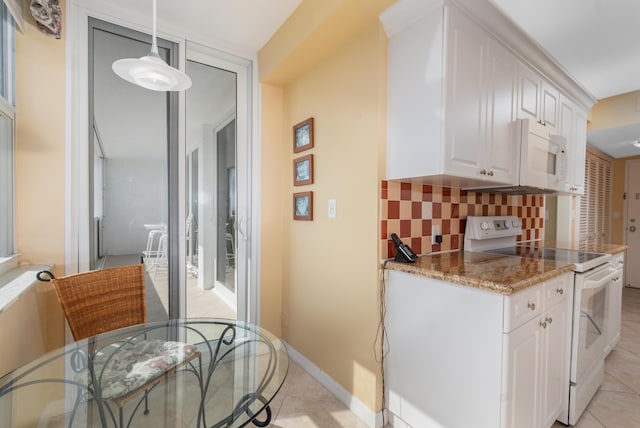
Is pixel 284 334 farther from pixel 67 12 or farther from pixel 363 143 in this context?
pixel 67 12

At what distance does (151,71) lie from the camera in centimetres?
117

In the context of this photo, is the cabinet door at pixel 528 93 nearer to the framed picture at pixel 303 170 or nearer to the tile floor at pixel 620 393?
the framed picture at pixel 303 170

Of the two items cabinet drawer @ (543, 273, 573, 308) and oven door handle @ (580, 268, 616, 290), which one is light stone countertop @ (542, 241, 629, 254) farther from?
cabinet drawer @ (543, 273, 573, 308)

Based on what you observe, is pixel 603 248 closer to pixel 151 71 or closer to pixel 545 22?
pixel 545 22

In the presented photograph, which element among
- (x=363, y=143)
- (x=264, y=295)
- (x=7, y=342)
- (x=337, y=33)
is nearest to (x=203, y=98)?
(x=337, y=33)

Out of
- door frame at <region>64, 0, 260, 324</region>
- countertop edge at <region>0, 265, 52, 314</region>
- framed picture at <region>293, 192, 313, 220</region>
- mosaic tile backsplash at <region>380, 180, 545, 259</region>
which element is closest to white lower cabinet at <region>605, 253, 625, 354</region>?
mosaic tile backsplash at <region>380, 180, 545, 259</region>

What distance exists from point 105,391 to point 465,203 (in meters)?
2.36

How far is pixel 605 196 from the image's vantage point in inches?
192

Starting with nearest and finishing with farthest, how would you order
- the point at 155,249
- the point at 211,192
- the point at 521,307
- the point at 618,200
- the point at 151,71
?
the point at 151,71 → the point at 521,307 → the point at 155,249 → the point at 211,192 → the point at 618,200

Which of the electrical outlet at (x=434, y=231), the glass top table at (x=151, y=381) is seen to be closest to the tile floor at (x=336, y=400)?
the glass top table at (x=151, y=381)

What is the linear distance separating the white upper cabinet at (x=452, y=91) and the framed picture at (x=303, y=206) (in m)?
0.70

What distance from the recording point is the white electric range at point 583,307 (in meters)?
1.67

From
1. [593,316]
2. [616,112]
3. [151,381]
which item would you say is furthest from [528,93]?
[151,381]

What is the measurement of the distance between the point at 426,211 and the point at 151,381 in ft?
5.68
